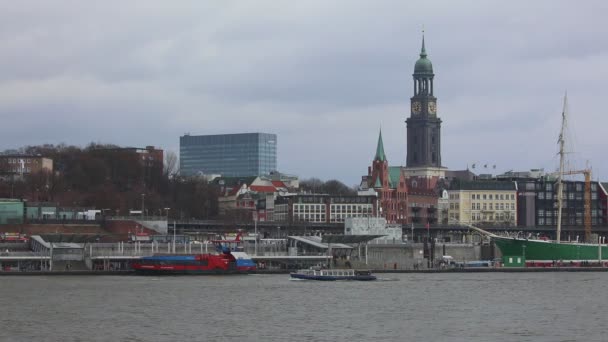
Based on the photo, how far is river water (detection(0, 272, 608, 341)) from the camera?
68875mm

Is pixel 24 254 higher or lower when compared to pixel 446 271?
higher

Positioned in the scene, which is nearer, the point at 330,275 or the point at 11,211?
the point at 330,275

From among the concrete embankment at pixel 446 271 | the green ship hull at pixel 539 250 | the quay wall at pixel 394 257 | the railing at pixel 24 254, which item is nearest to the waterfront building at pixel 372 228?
the quay wall at pixel 394 257

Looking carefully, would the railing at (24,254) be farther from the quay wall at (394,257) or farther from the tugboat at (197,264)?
the quay wall at (394,257)

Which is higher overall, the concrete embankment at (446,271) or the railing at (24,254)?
the railing at (24,254)

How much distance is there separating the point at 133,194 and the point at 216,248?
55.4 meters

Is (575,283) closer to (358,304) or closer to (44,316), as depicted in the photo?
(358,304)

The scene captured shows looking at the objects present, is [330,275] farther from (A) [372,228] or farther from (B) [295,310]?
(A) [372,228]

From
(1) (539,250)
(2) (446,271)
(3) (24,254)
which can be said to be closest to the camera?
(3) (24,254)

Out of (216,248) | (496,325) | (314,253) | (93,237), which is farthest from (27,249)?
(496,325)

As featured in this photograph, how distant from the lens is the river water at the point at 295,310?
68.9 meters

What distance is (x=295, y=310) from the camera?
8244cm

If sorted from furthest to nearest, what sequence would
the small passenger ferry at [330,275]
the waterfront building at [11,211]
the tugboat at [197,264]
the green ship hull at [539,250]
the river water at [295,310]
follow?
the waterfront building at [11,211] < the green ship hull at [539,250] < the tugboat at [197,264] < the small passenger ferry at [330,275] < the river water at [295,310]

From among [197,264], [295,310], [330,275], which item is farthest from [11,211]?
[295,310]
